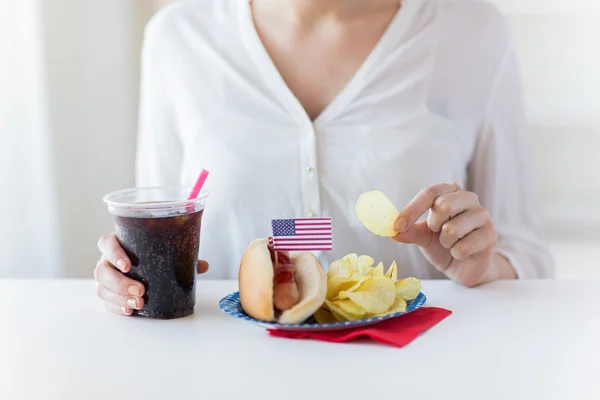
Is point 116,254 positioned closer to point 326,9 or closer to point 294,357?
point 294,357

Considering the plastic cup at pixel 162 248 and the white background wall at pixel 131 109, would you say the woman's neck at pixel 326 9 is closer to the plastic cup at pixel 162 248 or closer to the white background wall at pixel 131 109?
the plastic cup at pixel 162 248

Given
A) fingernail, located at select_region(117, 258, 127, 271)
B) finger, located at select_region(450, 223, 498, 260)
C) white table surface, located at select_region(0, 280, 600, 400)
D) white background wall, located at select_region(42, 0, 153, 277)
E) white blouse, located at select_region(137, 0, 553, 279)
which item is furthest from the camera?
white background wall, located at select_region(42, 0, 153, 277)

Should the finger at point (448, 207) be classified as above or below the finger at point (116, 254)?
above

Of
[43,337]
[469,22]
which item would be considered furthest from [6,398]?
[469,22]

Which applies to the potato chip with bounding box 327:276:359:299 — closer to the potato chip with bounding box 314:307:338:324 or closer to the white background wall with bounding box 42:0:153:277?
the potato chip with bounding box 314:307:338:324

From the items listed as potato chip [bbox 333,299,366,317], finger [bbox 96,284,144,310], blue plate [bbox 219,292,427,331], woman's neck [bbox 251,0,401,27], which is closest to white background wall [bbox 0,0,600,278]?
woman's neck [bbox 251,0,401,27]

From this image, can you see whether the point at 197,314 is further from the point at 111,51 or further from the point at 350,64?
the point at 111,51

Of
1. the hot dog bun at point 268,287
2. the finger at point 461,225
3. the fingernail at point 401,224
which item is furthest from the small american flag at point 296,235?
the finger at point 461,225

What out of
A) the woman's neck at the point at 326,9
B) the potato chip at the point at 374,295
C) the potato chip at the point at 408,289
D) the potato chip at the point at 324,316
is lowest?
the potato chip at the point at 324,316
